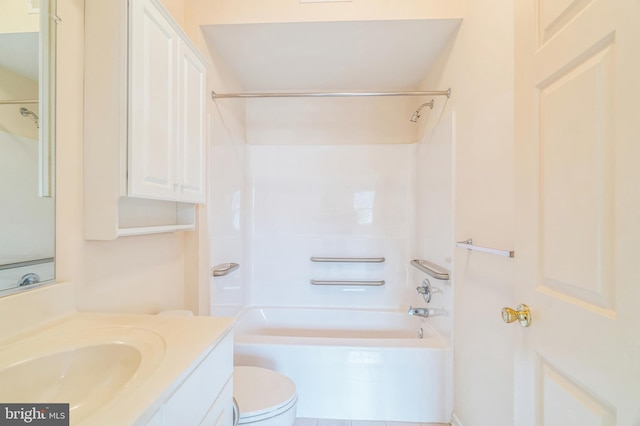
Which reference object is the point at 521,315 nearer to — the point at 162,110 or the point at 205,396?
the point at 205,396

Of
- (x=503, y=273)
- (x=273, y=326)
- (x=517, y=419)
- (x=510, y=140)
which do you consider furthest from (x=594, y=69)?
(x=273, y=326)

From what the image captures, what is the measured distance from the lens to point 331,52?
1.94 metres

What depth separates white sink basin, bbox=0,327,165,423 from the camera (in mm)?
660

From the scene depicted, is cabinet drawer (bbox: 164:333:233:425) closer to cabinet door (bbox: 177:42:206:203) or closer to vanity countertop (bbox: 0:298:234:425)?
vanity countertop (bbox: 0:298:234:425)

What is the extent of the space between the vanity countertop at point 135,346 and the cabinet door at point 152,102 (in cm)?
45

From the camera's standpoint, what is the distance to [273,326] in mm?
2533

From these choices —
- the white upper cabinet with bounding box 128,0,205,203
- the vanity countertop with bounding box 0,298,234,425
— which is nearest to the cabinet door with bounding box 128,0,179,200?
the white upper cabinet with bounding box 128,0,205,203

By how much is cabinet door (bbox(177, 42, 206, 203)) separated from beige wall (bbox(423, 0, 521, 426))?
144 centimetres

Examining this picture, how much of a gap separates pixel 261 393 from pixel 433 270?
1.33 metres

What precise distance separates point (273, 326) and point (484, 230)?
6.36ft

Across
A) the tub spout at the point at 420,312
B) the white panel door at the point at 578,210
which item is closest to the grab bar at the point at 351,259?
the tub spout at the point at 420,312

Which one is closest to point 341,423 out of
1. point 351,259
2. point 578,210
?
point 351,259

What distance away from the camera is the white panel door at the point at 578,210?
0.52m

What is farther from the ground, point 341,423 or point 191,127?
point 191,127
